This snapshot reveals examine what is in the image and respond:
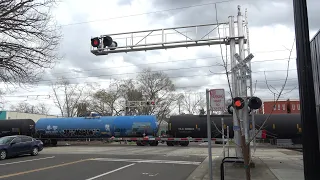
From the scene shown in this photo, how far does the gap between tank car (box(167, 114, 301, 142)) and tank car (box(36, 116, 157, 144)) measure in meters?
2.68

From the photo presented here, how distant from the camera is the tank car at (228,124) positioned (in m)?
28.6

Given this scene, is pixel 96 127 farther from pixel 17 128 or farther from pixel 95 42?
pixel 95 42

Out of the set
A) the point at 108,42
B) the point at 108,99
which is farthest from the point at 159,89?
the point at 108,42

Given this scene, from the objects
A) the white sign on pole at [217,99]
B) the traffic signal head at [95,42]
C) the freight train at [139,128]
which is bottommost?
the freight train at [139,128]

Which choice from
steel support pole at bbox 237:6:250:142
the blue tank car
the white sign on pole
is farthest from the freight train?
the white sign on pole

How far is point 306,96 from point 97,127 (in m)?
30.1

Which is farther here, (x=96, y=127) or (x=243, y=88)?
(x=96, y=127)

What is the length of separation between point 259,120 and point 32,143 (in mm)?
19951

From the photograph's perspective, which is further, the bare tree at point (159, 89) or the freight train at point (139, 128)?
the bare tree at point (159, 89)

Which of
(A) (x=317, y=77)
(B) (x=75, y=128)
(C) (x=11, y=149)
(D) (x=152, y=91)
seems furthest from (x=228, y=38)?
(D) (x=152, y=91)

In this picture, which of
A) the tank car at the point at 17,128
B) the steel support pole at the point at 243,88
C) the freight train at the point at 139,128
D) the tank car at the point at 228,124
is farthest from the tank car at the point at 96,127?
the steel support pole at the point at 243,88

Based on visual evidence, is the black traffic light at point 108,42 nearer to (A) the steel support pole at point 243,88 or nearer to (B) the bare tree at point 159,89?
(A) the steel support pole at point 243,88

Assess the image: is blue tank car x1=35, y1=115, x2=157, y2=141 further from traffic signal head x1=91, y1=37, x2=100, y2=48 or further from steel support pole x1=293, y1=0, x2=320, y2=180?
steel support pole x1=293, y1=0, x2=320, y2=180

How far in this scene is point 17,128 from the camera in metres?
35.5
